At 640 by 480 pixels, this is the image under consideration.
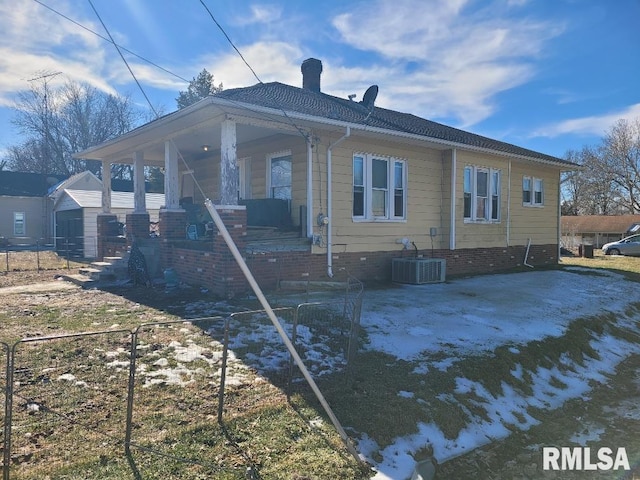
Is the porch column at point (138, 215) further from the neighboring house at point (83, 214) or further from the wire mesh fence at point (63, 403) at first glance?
the wire mesh fence at point (63, 403)

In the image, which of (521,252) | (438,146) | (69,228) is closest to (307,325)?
(438,146)

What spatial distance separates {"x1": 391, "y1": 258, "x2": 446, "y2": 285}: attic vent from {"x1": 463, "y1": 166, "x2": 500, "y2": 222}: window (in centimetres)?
279

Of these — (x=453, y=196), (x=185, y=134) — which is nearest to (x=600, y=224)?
(x=453, y=196)

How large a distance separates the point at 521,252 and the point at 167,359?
13421 millimetres

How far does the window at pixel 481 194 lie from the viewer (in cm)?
1326

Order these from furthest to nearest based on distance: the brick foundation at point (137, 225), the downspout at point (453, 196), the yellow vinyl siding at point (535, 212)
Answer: the yellow vinyl siding at point (535, 212)
the downspout at point (453, 196)
the brick foundation at point (137, 225)

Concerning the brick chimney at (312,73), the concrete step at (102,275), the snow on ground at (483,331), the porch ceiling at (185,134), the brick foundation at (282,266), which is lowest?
the snow on ground at (483,331)

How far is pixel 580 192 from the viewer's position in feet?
166

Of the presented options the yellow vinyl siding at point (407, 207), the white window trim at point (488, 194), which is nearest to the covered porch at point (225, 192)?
the yellow vinyl siding at point (407, 207)

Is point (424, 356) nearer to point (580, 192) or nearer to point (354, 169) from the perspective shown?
point (354, 169)

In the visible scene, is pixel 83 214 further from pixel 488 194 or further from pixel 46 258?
Result: pixel 488 194

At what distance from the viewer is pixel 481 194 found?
1372 centimetres

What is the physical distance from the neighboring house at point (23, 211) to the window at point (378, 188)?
92.8 ft

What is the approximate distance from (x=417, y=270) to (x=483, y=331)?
13.2ft
